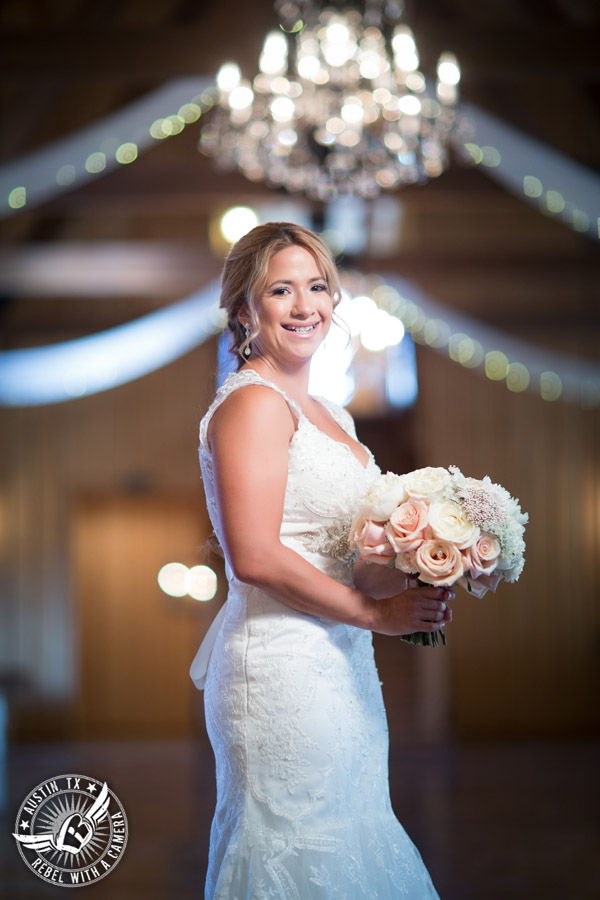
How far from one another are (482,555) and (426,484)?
0.55 ft

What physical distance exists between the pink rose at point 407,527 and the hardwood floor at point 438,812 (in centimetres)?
306

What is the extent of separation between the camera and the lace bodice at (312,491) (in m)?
1.89

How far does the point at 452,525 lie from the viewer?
67.5 inches

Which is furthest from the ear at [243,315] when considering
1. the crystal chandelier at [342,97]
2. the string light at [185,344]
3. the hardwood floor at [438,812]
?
the string light at [185,344]

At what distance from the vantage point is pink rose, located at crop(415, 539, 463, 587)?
1.68 m

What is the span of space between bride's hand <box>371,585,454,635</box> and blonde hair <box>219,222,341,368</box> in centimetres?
58

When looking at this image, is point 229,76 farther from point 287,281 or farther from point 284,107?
point 287,281

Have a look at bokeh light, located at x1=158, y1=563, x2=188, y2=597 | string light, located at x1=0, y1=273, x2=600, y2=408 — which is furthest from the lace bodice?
bokeh light, located at x1=158, y1=563, x2=188, y2=597

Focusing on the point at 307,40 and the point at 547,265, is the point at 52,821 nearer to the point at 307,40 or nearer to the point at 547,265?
the point at 307,40

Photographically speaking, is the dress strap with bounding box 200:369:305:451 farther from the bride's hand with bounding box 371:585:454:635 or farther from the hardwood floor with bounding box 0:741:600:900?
the hardwood floor with bounding box 0:741:600:900

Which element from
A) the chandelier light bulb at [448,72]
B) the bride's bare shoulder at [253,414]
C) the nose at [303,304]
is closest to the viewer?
the bride's bare shoulder at [253,414]

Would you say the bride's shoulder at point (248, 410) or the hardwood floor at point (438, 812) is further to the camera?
the hardwood floor at point (438, 812)

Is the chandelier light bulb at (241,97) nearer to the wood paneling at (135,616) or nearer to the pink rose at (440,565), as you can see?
the pink rose at (440,565)

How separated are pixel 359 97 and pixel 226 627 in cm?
380
